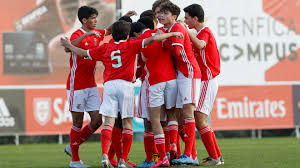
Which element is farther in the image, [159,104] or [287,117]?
[287,117]

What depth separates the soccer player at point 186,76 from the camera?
296 inches

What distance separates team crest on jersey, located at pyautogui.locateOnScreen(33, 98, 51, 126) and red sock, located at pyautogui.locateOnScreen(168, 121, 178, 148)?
658cm

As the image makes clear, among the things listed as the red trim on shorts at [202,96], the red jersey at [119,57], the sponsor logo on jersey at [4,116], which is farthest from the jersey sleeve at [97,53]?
the sponsor logo on jersey at [4,116]

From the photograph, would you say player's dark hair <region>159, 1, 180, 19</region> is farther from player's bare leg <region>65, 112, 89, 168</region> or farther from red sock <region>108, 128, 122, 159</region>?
player's bare leg <region>65, 112, 89, 168</region>

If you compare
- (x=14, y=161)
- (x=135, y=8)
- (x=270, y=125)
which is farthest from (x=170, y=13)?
(x=270, y=125)

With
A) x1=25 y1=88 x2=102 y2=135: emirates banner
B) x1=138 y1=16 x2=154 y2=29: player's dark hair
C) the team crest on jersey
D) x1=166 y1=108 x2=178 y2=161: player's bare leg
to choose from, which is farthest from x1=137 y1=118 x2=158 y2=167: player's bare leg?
the team crest on jersey

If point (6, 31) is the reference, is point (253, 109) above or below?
below

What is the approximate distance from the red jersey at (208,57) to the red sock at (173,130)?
72 centimetres

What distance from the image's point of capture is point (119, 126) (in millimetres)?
8039

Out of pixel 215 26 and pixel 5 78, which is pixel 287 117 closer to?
pixel 215 26

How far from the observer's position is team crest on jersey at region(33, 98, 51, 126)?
544 inches

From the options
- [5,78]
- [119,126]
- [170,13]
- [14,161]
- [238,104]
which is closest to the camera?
[170,13]

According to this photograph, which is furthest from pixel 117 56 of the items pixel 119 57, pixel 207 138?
pixel 207 138

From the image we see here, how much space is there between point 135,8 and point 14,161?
6.03m
